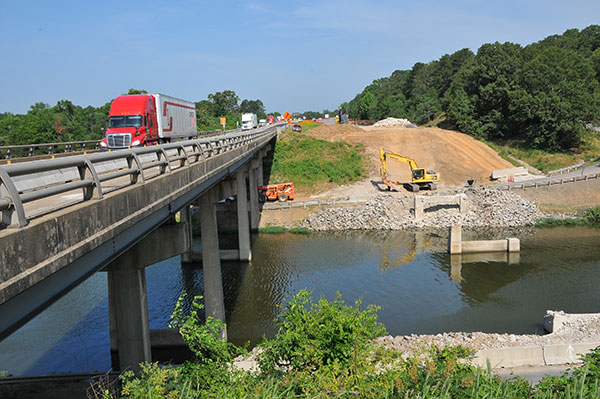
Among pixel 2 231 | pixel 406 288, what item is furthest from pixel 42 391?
pixel 406 288

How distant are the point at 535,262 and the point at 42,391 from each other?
103ft

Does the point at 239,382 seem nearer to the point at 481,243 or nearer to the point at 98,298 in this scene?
the point at 98,298

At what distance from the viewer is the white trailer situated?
1195 inches

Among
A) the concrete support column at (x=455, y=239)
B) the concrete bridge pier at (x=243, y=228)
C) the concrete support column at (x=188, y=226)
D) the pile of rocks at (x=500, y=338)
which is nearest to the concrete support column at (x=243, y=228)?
the concrete bridge pier at (x=243, y=228)

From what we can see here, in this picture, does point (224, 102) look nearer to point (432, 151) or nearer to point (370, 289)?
point (432, 151)

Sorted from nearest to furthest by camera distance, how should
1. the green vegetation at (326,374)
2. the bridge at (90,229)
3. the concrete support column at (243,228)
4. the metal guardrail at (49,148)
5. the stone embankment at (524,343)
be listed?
the bridge at (90,229), the green vegetation at (326,374), the stone embankment at (524,343), the metal guardrail at (49,148), the concrete support column at (243,228)

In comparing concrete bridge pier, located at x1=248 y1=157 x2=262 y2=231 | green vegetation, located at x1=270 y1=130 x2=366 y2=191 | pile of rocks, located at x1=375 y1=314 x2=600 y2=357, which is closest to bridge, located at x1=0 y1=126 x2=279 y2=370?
pile of rocks, located at x1=375 y1=314 x2=600 y2=357

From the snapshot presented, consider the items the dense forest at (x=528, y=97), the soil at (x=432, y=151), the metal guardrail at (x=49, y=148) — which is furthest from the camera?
the dense forest at (x=528, y=97)

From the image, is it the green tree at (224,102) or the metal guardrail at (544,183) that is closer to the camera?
the metal guardrail at (544,183)

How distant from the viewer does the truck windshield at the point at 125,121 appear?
89.1 ft

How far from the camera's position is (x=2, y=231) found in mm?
5258

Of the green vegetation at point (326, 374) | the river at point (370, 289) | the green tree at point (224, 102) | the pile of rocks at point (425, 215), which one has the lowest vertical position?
the river at point (370, 289)

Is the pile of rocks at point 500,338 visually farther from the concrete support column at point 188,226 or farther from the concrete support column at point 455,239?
the concrete support column at point 455,239

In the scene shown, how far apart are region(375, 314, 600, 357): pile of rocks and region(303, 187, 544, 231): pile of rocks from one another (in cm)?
2393
